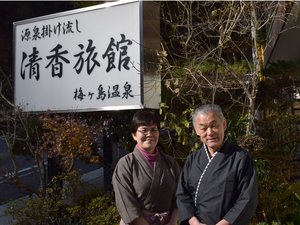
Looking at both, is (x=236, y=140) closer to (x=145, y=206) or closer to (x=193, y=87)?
(x=193, y=87)

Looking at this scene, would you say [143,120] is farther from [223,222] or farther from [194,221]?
[223,222]

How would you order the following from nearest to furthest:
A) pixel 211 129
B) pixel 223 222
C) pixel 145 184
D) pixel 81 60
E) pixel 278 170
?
pixel 223 222 → pixel 211 129 → pixel 145 184 → pixel 81 60 → pixel 278 170

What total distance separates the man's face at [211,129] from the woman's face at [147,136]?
0.61 metres

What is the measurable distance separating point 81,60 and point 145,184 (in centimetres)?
284

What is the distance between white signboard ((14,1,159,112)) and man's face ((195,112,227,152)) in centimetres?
245

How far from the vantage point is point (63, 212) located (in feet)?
19.7

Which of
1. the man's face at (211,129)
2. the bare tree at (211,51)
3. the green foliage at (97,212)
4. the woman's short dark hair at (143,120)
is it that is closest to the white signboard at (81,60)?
the bare tree at (211,51)

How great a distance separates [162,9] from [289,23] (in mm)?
1962

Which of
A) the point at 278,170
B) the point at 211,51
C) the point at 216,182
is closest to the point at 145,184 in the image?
the point at 216,182

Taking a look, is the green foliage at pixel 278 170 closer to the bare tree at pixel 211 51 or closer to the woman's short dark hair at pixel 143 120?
the bare tree at pixel 211 51

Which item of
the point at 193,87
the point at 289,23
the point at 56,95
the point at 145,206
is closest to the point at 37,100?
the point at 56,95

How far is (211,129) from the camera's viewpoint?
9.63 ft

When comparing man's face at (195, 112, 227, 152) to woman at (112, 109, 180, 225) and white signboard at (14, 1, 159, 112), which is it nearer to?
woman at (112, 109, 180, 225)

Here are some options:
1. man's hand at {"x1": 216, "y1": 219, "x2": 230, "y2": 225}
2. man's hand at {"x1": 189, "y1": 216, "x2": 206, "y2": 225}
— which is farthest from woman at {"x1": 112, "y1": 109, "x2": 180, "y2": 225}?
man's hand at {"x1": 216, "y1": 219, "x2": 230, "y2": 225}
